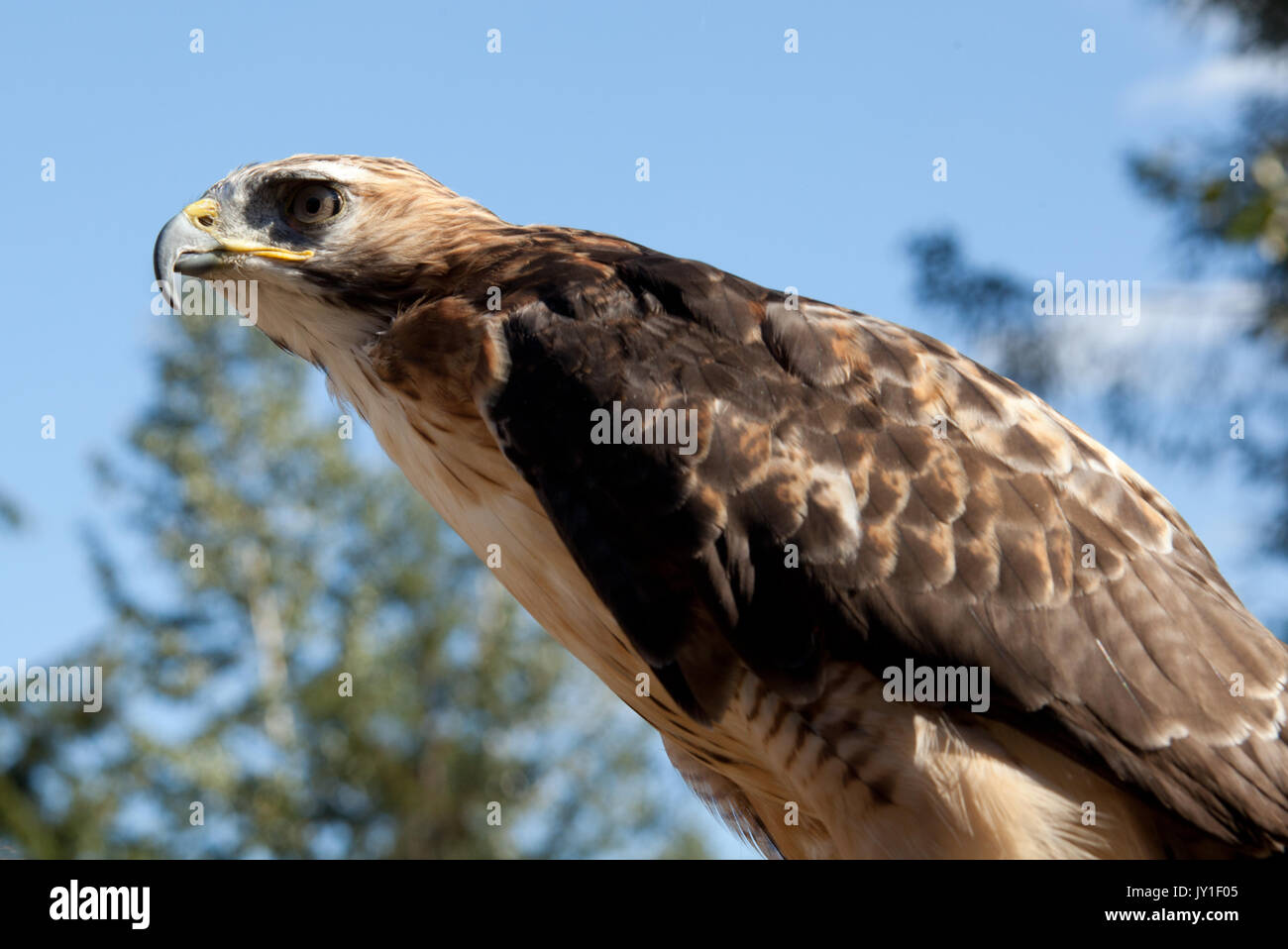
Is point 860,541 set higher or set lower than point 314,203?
lower

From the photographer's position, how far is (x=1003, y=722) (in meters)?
2.94

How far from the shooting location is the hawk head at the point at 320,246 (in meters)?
3.64

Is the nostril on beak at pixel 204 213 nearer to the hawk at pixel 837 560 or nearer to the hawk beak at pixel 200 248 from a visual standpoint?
the hawk beak at pixel 200 248

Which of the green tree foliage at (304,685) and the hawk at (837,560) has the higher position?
the hawk at (837,560)

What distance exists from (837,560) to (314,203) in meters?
1.93

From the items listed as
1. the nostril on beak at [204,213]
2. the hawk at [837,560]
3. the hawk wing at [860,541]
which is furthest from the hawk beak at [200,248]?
the hawk wing at [860,541]

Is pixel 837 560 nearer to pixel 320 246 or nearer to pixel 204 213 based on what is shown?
pixel 320 246

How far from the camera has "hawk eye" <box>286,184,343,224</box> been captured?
3.76m

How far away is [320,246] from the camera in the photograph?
3.71m

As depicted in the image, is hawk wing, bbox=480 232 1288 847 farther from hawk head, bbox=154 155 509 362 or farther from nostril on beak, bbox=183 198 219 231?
nostril on beak, bbox=183 198 219 231

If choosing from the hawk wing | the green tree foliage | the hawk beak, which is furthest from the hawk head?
the green tree foliage

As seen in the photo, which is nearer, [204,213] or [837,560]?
[837,560]

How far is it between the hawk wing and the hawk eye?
733mm

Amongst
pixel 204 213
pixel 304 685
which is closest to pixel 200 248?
pixel 204 213
